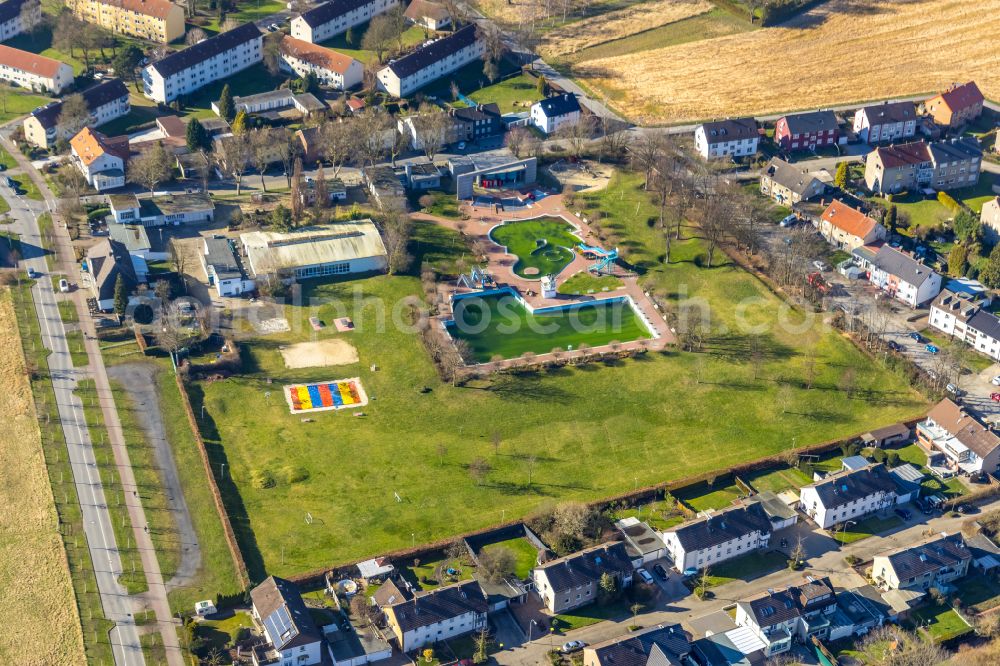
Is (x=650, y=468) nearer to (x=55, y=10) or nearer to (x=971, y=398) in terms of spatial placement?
(x=971, y=398)

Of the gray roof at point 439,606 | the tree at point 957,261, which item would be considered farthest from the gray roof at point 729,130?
the gray roof at point 439,606

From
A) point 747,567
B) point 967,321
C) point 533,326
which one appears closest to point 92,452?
point 533,326

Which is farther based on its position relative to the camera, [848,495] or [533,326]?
[533,326]

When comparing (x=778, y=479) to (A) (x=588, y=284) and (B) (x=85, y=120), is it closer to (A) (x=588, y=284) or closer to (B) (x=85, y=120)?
(A) (x=588, y=284)

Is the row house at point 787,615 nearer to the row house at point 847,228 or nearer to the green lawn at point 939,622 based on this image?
the green lawn at point 939,622

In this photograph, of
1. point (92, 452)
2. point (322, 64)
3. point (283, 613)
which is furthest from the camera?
point (322, 64)

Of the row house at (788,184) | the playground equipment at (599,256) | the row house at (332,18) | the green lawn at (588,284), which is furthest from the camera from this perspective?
the row house at (332,18)
